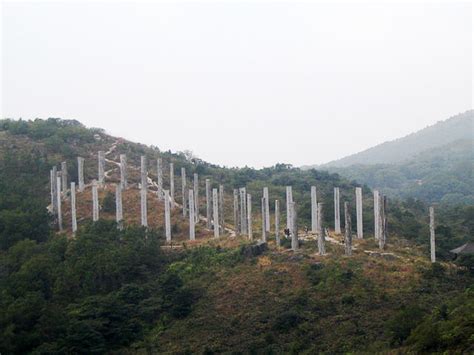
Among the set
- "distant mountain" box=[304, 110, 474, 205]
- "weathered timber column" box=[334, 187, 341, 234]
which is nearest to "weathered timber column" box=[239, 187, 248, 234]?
"weathered timber column" box=[334, 187, 341, 234]

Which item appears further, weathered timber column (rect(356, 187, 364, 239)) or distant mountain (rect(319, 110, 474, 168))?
distant mountain (rect(319, 110, 474, 168))

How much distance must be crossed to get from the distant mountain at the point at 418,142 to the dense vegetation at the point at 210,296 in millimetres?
98625

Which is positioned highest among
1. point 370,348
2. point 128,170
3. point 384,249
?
point 128,170

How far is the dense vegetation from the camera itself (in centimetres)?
2106

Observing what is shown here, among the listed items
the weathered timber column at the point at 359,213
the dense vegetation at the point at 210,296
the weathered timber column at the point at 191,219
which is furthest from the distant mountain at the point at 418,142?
the dense vegetation at the point at 210,296

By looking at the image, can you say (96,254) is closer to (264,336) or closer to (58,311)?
(58,311)

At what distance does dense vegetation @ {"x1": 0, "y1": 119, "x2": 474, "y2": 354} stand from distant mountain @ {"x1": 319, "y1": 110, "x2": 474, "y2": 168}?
98.6m

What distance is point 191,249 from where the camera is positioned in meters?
31.2

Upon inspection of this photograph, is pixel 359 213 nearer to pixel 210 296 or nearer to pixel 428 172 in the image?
pixel 210 296

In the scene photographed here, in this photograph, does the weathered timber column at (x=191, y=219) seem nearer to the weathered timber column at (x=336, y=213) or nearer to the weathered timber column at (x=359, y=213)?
the weathered timber column at (x=336, y=213)

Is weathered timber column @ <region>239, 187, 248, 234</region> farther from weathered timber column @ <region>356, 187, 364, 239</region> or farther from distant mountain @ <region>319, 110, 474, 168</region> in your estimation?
distant mountain @ <region>319, 110, 474, 168</region>

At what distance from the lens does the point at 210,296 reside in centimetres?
2573

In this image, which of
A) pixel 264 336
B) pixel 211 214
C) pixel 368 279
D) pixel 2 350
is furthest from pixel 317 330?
pixel 211 214

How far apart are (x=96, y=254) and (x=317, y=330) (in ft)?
34.8
